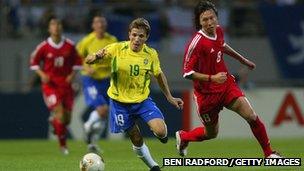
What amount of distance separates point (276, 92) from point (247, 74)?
0.97 metres

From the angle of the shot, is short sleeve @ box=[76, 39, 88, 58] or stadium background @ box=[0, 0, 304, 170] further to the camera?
stadium background @ box=[0, 0, 304, 170]

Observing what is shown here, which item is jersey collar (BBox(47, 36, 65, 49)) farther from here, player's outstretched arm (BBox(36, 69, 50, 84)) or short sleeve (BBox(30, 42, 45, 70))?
player's outstretched arm (BBox(36, 69, 50, 84))

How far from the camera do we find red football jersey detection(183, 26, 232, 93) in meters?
14.9

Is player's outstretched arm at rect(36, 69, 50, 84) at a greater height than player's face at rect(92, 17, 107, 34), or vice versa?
player's face at rect(92, 17, 107, 34)

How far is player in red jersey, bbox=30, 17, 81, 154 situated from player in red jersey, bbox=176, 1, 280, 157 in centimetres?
526

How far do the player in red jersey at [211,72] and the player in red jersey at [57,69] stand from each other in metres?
5.26

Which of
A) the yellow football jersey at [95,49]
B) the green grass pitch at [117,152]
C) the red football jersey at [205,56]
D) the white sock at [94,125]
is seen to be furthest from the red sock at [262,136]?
the yellow football jersey at [95,49]

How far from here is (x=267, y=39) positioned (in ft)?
83.9

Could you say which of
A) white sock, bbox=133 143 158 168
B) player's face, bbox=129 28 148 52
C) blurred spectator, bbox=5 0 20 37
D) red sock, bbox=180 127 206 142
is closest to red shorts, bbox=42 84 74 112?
red sock, bbox=180 127 206 142

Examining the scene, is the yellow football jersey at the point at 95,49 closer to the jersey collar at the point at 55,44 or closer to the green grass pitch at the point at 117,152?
the jersey collar at the point at 55,44

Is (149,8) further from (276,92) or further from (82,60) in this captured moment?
(82,60)

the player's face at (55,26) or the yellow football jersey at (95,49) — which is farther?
the yellow football jersey at (95,49)

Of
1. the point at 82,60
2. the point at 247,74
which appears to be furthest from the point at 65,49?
the point at 247,74

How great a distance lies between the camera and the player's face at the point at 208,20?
48.2ft
